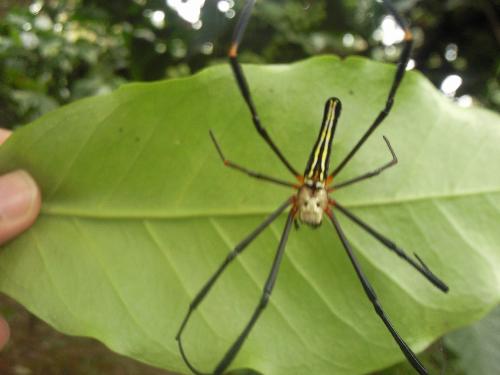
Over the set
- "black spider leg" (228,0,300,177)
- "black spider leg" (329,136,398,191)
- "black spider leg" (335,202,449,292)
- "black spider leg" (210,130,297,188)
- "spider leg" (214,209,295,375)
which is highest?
"black spider leg" (228,0,300,177)

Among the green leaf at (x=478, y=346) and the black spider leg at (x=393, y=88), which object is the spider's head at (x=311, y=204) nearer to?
the black spider leg at (x=393, y=88)

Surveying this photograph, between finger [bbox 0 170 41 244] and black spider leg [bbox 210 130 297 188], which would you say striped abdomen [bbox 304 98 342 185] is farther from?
finger [bbox 0 170 41 244]

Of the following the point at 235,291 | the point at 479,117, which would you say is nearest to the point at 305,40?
the point at 479,117

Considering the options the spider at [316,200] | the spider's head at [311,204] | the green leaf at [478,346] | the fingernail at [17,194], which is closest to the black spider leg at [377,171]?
the spider at [316,200]

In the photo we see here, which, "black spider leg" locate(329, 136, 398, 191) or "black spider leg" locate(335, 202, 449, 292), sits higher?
A: "black spider leg" locate(329, 136, 398, 191)

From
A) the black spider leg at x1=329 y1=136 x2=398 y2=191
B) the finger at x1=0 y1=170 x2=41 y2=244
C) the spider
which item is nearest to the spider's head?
the spider

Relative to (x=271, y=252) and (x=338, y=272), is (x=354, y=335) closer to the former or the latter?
(x=338, y=272)

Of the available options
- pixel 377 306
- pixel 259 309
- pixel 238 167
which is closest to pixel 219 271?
pixel 259 309

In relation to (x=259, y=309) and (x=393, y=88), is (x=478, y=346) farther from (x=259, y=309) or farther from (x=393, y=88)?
(x=393, y=88)
